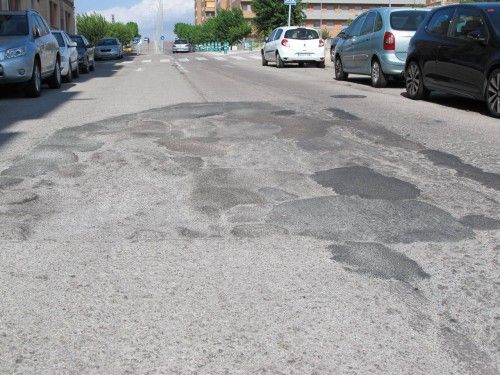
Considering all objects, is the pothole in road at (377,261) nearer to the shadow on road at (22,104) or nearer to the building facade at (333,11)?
the shadow on road at (22,104)

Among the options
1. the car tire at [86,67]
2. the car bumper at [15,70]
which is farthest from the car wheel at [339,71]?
the car tire at [86,67]

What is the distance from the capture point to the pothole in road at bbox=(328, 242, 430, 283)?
11.3 feet

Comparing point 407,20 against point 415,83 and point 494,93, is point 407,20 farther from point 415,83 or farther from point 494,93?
point 494,93

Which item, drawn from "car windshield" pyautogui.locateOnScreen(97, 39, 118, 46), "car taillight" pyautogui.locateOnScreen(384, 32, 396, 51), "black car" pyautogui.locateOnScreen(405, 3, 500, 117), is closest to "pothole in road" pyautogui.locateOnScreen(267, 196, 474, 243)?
"black car" pyautogui.locateOnScreen(405, 3, 500, 117)

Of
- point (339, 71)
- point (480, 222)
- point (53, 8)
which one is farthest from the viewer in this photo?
point (53, 8)

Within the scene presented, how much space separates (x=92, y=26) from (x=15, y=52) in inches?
2382

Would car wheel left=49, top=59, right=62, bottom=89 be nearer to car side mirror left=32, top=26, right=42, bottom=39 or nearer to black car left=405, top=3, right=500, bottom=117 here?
car side mirror left=32, top=26, right=42, bottom=39

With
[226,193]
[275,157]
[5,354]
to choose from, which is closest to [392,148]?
[275,157]

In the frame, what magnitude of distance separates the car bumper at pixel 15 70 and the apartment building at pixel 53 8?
2297 centimetres

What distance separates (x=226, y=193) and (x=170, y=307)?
2160 mm

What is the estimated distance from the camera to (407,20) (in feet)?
49.6

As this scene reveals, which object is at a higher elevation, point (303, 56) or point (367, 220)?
point (303, 56)

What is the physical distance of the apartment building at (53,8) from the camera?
39.2 meters

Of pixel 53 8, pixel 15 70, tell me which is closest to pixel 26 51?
pixel 15 70
